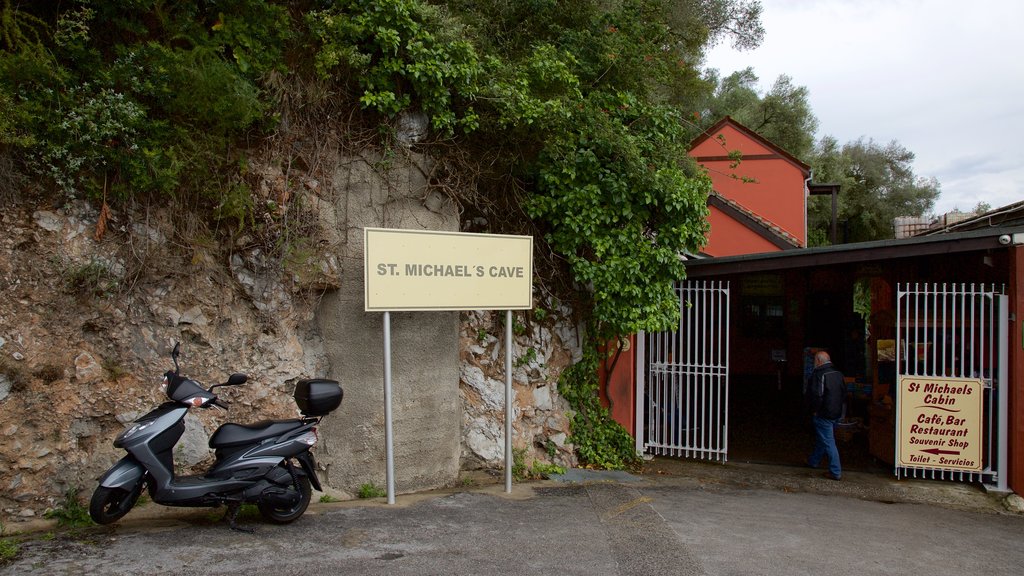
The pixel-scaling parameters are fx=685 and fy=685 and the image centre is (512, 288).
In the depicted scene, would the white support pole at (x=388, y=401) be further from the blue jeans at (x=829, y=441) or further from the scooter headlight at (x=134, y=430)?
the blue jeans at (x=829, y=441)

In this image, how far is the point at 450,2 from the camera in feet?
26.7

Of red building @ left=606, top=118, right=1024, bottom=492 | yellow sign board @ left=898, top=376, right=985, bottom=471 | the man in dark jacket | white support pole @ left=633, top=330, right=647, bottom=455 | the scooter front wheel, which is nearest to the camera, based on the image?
the scooter front wheel

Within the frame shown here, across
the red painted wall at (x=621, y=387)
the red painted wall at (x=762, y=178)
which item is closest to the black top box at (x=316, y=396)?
the red painted wall at (x=621, y=387)

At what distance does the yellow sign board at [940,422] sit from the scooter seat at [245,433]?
7107mm

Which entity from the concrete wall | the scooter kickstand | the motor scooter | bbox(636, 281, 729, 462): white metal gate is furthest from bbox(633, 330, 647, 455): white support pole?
the scooter kickstand

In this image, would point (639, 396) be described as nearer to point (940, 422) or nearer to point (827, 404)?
point (827, 404)

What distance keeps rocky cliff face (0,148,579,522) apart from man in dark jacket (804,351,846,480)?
13.4ft

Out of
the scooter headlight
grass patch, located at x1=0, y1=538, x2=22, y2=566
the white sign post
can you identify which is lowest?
grass patch, located at x1=0, y1=538, x2=22, y2=566

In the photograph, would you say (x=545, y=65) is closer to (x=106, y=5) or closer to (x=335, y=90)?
(x=335, y=90)

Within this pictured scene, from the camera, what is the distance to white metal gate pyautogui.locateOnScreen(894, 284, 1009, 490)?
25.7 ft

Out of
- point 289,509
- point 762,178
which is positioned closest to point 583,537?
point 289,509

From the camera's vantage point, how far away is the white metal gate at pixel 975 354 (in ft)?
25.7

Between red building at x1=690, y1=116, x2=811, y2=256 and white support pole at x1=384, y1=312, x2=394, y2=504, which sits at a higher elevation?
red building at x1=690, y1=116, x2=811, y2=256

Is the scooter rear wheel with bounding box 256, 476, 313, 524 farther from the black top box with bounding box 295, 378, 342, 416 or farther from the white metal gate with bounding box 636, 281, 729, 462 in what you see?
the white metal gate with bounding box 636, 281, 729, 462
